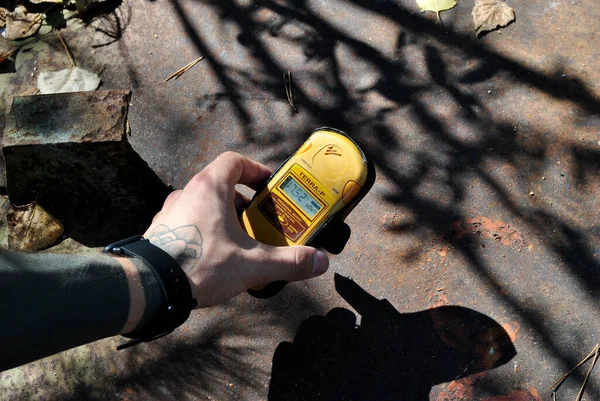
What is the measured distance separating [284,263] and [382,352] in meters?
0.76

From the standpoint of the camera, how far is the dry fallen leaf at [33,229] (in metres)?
3.20

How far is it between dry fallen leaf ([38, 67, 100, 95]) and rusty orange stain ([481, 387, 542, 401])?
2.83 meters

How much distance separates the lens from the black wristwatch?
77.7 inches

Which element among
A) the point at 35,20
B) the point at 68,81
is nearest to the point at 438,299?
the point at 68,81

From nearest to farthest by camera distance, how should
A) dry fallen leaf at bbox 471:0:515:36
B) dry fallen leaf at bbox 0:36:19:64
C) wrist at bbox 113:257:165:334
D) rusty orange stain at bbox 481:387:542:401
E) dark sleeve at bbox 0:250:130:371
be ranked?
1. dark sleeve at bbox 0:250:130:371
2. wrist at bbox 113:257:165:334
3. rusty orange stain at bbox 481:387:542:401
4. dry fallen leaf at bbox 471:0:515:36
5. dry fallen leaf at bbox 0:36:19:64

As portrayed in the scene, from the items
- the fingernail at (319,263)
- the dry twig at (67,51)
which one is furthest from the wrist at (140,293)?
the dry twig at (67,51)

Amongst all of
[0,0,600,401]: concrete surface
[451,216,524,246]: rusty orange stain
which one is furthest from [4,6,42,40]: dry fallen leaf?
[451,216,524,246]: rusty orange stain

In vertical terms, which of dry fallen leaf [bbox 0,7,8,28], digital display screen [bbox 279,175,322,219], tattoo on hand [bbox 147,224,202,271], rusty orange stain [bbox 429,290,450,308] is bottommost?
rusty orange stain [bbox 429,290,450,308]

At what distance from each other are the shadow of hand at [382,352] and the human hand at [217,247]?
1.76 feet

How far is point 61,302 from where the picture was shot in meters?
1.67

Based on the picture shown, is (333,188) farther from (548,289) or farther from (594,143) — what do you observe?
(594,143)

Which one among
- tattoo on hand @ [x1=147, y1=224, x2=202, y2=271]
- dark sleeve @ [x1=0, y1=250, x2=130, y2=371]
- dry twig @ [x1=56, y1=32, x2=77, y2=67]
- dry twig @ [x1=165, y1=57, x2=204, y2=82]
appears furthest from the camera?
dry twig @ [x1=56, y1=32, x2=77, y2=67]

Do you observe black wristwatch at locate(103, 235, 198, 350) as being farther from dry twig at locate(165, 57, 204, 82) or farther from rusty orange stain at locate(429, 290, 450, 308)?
dry twig at locate(165, 57, 204, 82)

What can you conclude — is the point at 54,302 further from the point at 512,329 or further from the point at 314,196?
the point at 512,329
